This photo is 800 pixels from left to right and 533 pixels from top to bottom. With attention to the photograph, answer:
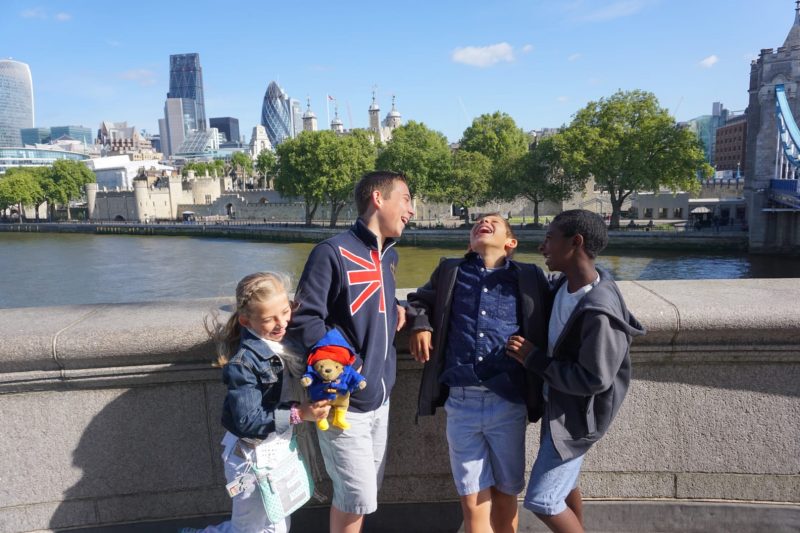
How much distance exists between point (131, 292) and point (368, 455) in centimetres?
2701

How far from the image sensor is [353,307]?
2201 millimetres

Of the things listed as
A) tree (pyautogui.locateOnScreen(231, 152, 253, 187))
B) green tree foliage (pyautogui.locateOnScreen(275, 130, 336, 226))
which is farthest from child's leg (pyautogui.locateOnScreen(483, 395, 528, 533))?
tree (pyautogui.locateOnScreen(231, 152, 253, 187))

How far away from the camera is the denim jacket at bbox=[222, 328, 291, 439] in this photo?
2.02 m

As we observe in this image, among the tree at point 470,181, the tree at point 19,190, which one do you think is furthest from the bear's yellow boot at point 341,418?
the tree at point 19,190

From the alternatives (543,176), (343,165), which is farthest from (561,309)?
(343,165)

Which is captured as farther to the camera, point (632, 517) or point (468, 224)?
point (468, 224)

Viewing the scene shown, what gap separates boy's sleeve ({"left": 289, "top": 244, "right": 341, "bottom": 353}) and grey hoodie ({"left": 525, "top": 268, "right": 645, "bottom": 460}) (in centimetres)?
80

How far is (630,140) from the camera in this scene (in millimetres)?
35219

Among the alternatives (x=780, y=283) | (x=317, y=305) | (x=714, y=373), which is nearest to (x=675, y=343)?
(x=714, y=373)

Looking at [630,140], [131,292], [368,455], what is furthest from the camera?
[630,140]

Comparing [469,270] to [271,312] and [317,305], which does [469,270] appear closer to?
[317,305]

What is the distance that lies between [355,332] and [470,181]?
4013cm

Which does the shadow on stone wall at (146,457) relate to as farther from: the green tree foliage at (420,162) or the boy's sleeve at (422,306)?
the green tree foliage at (420,162)

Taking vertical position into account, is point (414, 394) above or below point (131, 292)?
above
